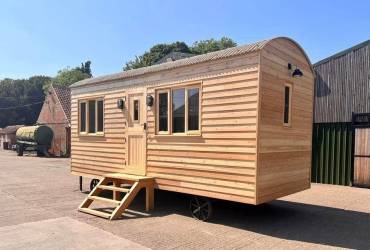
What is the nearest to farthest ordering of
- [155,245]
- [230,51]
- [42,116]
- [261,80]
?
[155,245] < [261,80] < [230,51] < [42,116]

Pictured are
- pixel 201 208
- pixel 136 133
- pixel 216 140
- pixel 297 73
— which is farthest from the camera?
pixel 136 133

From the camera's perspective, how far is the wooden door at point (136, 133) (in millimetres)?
9555

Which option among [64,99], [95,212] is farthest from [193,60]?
[64,99]

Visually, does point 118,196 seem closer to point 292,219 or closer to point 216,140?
point 216,140

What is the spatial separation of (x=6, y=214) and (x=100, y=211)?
2.20m

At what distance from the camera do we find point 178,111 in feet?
28.5

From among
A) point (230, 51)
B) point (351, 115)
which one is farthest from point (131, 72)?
point (351, 115)

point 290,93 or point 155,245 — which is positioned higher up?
point 290,93

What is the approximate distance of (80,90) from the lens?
1193cm

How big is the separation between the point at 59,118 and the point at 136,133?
25451 mm

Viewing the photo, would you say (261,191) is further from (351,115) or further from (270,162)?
(351,115)

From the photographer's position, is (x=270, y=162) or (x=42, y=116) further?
(x=42, y=116)

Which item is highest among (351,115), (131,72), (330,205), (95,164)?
(131,72)

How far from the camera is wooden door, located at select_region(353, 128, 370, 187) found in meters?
13.2
